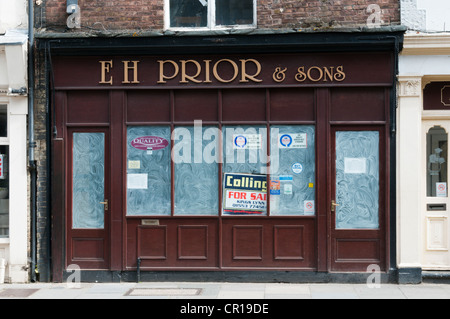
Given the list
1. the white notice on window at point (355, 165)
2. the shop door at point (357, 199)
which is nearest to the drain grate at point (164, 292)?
the shop door at point (357, 199)

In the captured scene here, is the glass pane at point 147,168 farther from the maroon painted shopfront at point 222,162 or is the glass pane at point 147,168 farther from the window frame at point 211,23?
the window frame at point 211,23

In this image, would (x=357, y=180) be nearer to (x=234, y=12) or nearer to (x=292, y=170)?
(x=292, y=170)

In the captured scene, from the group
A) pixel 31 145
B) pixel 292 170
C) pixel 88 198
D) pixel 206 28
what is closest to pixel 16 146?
pixel 31 145

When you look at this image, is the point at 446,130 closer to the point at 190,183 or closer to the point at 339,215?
the point at 339,215

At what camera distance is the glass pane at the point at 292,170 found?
9438 mm

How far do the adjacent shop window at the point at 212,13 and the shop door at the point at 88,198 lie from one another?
7.38 feet

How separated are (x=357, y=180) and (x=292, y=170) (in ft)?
3.42

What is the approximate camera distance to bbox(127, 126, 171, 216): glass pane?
959cm

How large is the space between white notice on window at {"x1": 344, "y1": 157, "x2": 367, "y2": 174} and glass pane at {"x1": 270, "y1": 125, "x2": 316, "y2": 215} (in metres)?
0.53

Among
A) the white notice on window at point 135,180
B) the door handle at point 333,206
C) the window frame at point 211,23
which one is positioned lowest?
the door handle at point 333,206

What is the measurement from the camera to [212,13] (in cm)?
966

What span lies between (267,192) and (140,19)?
11.4 feet

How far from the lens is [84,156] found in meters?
9.66

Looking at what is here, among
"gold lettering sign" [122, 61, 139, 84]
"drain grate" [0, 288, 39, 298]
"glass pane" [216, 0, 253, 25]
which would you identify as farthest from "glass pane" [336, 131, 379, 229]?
"drain grate" [0, 288, 39, 298]
